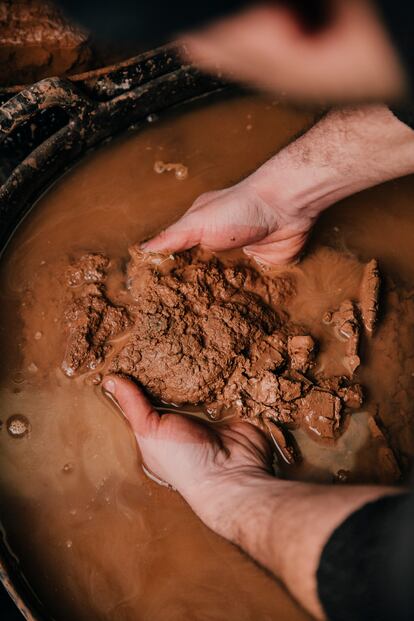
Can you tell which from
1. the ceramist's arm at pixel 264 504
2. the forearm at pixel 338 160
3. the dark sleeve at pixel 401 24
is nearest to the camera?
the dark sleeve at pixel 401 24

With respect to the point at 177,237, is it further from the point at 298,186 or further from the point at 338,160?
the point at 338,160

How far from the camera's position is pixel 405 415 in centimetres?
155

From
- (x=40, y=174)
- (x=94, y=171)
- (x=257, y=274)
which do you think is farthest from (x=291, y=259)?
(x=40, y=174)

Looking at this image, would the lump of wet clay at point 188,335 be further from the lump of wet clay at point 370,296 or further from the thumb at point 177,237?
the lump of wet clay at point 370,296

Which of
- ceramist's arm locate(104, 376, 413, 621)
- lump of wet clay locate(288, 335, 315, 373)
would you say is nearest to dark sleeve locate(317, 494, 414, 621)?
ceramist's arm locate(104, 376, 413, 621)

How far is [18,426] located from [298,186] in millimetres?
1135

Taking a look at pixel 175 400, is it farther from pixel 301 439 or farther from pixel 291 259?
pixel 291 259

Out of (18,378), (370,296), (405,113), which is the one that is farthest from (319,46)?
(18,378)

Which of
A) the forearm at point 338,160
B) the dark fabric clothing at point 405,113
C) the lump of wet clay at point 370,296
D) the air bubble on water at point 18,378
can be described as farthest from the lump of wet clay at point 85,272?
the dark fabric clothing at point 405,113

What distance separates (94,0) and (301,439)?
126 cm

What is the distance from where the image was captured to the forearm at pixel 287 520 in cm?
105

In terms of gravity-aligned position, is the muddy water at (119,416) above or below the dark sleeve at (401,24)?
below

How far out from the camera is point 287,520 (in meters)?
1.17

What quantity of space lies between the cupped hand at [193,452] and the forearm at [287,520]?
0.03m
